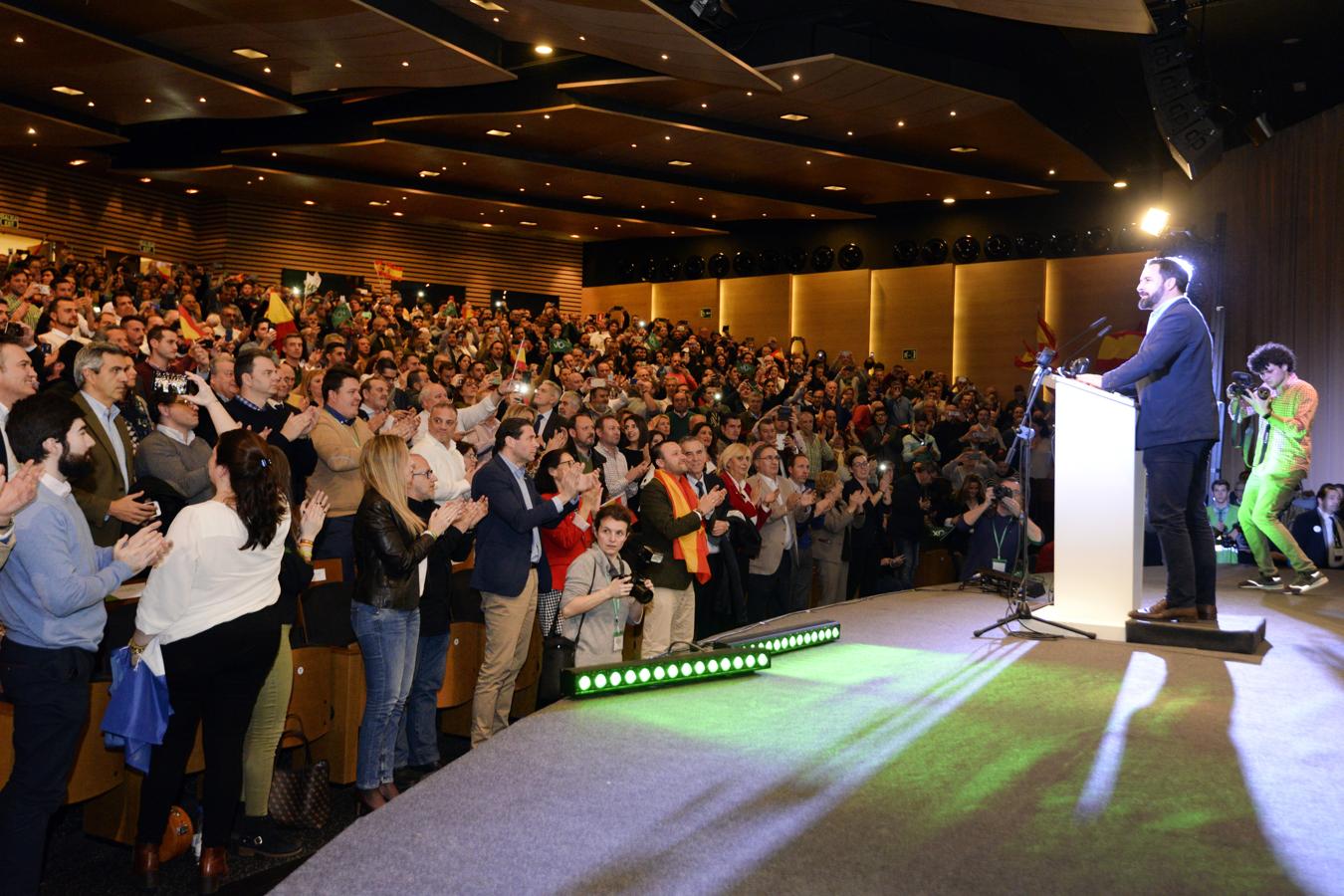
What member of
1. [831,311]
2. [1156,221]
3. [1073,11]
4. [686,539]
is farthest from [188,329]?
[831,311]

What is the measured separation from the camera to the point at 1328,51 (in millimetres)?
12148

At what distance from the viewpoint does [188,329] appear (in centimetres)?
970

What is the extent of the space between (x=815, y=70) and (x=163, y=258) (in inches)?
491

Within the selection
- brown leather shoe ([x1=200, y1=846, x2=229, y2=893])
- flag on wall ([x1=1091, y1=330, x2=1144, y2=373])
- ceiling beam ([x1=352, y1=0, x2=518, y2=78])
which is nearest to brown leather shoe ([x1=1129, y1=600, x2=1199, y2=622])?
brown leather shoe ([x1=200, y1=846, x2=229, y2=893])

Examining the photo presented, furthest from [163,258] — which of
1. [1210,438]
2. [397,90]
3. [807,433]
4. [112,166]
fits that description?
[1210,438]

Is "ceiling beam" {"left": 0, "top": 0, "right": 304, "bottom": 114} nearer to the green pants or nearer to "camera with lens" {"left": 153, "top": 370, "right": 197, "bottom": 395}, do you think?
"camera with lens" {"left": 153, "top": 370, "right": 197, "bottom": 395}

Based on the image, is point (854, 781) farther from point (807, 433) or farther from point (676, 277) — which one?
point (676, 277)

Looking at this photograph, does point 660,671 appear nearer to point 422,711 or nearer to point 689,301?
point 422,711

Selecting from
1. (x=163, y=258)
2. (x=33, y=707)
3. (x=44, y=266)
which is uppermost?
(x=163, y=258)

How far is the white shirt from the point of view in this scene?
3549mm

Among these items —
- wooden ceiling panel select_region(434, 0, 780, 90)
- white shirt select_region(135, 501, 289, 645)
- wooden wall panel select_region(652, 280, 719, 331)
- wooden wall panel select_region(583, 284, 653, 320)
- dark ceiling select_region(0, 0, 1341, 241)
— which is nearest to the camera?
white shirt select_region(135, 501, 289, 645)

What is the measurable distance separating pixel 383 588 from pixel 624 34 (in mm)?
7695

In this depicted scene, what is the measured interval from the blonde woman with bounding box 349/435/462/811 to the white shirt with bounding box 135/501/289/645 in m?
0.63

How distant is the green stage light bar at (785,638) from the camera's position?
442 centimetres
